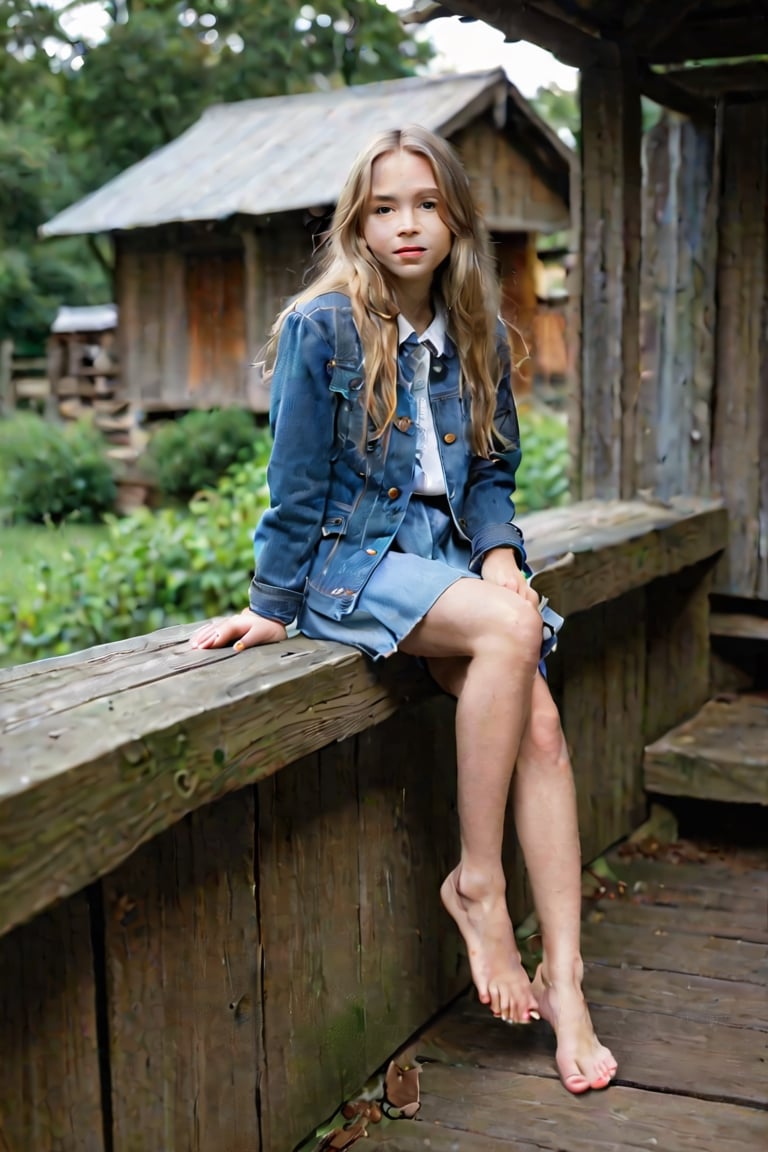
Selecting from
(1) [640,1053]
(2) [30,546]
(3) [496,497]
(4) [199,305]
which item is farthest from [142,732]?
(4) [199,305]

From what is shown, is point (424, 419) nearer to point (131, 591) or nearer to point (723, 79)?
point (723, 79)

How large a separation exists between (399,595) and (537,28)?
6.91 ft

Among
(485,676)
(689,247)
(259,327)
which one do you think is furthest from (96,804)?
(259,327)

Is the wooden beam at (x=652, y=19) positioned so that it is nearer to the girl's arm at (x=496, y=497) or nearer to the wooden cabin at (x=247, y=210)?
the girl's arm at (x=496, y=497)

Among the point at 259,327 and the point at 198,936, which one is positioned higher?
the point at 259,327

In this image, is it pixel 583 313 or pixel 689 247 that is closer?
pixel 583 313

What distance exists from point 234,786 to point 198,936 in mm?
298

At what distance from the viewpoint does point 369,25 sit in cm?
1988

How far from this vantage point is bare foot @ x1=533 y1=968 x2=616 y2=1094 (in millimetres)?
2703

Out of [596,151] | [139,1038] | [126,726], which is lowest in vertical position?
[139,1038]

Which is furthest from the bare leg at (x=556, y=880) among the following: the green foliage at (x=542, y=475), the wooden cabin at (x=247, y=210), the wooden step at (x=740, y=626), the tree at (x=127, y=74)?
the tree at (x=127, y=74)

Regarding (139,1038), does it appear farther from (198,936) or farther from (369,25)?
(369,25)

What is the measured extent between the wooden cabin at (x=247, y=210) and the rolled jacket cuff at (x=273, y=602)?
1250 cm

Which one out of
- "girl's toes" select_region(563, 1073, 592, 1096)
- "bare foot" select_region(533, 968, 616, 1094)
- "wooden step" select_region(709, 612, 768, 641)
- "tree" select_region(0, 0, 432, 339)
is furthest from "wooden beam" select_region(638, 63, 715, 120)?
"tree" select_region(0, 0, 432, 339)
